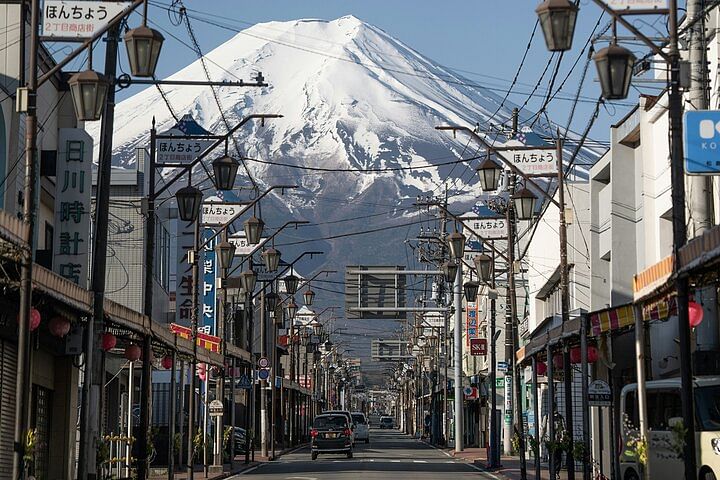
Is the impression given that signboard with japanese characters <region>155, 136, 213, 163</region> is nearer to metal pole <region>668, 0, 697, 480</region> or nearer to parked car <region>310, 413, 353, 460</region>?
metal pole <region>668, 0, 697, 480</region>

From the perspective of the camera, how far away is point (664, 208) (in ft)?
124

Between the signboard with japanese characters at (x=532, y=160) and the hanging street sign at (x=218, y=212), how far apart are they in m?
8.98

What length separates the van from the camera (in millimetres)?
21047

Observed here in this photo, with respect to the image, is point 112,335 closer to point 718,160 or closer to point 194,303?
point 194,303

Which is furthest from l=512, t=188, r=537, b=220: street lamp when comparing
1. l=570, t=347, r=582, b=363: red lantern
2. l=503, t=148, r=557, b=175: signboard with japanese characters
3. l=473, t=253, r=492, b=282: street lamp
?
l=473, t=253, r=492, b=282: street lamp

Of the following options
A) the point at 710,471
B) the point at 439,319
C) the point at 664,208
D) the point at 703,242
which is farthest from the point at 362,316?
the point at 703,242

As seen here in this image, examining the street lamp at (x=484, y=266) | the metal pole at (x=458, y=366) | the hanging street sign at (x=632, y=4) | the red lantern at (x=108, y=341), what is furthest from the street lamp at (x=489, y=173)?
the metal pole at (x=458, y=366)

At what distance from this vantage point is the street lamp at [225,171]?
1126 inches

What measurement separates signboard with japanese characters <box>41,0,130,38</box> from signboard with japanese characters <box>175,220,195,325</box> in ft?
122

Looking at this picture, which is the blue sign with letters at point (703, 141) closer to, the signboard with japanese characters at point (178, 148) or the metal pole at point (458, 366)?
the signboard with japanese characters at point (178, 148)

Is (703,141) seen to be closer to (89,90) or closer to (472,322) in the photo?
(89,90)

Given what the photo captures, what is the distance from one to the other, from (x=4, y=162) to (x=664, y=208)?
752 inches

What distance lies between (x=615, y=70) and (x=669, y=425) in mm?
7351

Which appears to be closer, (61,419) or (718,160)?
(718,160)
